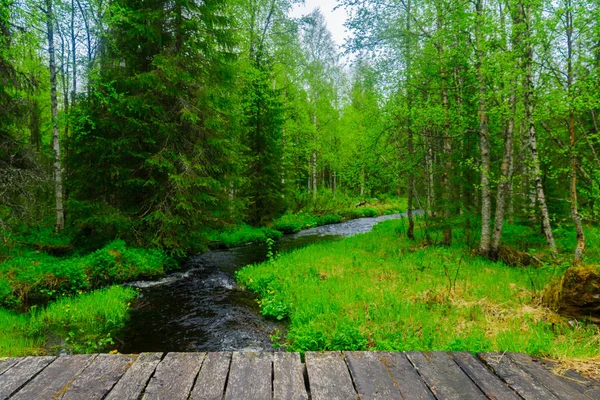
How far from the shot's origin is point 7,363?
299cm

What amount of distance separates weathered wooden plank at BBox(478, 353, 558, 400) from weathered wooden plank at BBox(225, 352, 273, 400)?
2004 millimetres

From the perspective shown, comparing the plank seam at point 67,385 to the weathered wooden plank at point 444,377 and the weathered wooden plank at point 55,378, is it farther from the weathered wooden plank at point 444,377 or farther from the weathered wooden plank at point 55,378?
the weathered wooden plank at point 444,377

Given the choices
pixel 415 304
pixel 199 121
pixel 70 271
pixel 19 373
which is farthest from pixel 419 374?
pixel 199 121

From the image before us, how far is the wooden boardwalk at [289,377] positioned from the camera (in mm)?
2518

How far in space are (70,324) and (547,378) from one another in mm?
8405

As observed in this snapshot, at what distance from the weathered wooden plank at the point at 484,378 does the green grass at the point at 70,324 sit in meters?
6.12

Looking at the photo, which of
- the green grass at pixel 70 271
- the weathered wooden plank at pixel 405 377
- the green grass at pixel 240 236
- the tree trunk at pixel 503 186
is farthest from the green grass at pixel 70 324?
the tree trunk at pixel 503 186

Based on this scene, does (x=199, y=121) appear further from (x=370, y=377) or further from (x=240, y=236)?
(x=370, y=377)

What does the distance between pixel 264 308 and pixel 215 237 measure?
9740mm

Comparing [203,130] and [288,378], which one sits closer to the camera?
[288,378]

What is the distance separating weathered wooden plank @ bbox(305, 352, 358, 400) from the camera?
250cm

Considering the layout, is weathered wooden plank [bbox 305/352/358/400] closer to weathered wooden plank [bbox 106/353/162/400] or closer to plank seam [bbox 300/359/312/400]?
plank seam [bbox 300/359/312/400]

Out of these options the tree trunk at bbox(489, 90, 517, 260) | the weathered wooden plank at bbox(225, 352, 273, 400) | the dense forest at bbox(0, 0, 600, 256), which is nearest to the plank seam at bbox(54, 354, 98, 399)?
the weathered wooden plank at bbox(225, 352, 273, 400)

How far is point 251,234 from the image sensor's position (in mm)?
18359
